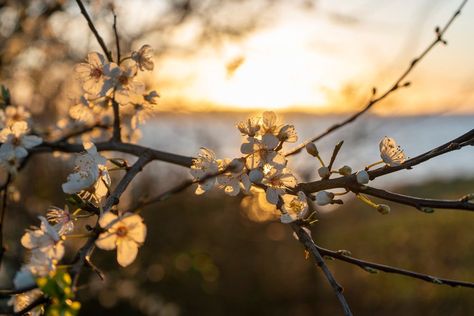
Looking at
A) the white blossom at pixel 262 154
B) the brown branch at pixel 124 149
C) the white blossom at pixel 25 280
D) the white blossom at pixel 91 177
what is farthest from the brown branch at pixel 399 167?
the white blossom at pixel 25 280

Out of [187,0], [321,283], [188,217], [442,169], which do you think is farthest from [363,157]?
[442,169]

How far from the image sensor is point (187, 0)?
4.65m

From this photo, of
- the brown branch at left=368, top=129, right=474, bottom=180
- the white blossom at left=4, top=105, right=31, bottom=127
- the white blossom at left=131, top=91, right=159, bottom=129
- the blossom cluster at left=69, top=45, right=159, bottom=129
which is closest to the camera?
the brown branch at left=368, top=129, right=474, bottom=180

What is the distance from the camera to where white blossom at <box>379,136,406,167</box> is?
1.29m

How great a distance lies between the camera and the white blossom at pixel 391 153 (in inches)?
50.8

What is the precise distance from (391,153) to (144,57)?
781 millimetres

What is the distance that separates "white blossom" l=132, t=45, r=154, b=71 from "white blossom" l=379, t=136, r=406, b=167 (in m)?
0.73

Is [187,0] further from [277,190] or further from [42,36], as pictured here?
[277,190]

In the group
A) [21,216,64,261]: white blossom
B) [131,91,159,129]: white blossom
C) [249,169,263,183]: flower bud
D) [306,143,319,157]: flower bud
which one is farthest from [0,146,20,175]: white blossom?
[306,143,319,157]: flower bud

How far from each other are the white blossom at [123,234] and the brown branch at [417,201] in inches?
19.4

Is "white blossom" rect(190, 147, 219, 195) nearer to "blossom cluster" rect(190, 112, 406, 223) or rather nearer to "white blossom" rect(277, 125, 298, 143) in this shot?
"blossom cluster" rect(190, 112, 406, 223)

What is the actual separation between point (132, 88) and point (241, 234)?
13.0 ft

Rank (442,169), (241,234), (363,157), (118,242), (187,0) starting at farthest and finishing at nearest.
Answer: (442,169), (241,234), (363,157), (187,0), (118,242)

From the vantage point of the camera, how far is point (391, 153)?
1.33 meters
